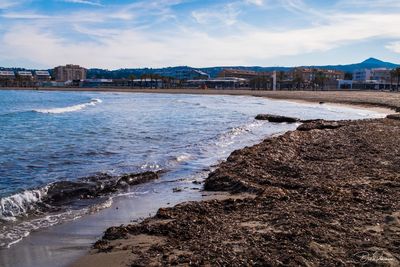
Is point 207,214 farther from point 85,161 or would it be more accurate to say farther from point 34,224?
point 85,161

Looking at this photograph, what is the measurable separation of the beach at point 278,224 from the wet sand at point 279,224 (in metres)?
0.01

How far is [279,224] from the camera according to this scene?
705cm

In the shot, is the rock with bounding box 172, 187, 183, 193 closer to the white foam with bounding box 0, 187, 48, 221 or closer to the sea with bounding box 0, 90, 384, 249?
the sea with bounding box 0, 90, 384, 249

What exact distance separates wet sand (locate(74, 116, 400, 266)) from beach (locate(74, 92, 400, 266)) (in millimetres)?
11

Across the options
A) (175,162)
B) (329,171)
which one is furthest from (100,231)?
(175,162)

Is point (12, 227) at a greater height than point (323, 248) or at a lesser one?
lesser

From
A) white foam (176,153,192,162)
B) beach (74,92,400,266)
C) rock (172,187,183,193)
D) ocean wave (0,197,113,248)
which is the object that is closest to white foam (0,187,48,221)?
ocean wave (0,197,113,248)

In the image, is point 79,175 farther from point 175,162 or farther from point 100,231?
point 100,231

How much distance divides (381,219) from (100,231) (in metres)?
4.65

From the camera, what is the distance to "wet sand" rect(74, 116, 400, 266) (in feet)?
19.0

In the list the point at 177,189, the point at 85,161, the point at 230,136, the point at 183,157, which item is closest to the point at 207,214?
the point at 177,189

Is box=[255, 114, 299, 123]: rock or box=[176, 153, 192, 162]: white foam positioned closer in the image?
box=[176, 153, 192, 162]: white foam

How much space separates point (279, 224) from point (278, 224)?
18 millimetres

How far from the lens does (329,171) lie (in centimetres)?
1184
